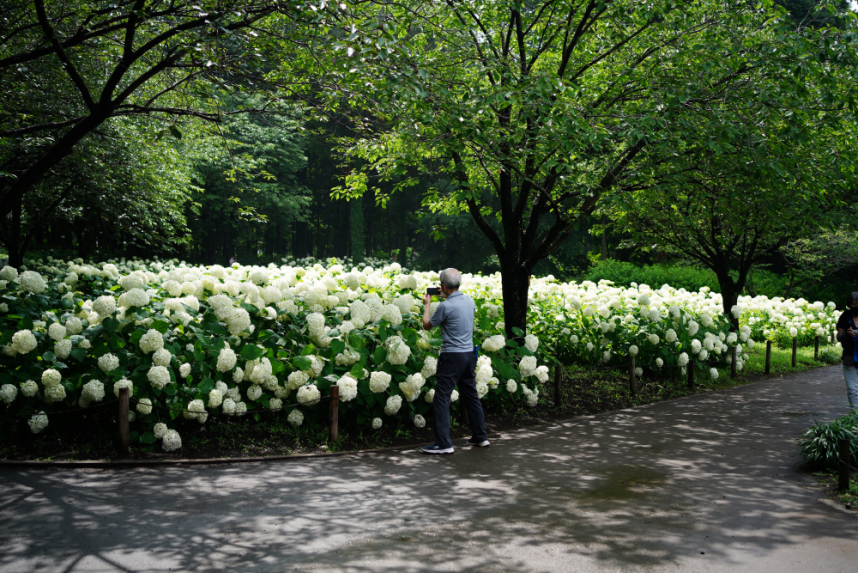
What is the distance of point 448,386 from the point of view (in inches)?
254

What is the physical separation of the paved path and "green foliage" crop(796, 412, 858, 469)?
0.25 m

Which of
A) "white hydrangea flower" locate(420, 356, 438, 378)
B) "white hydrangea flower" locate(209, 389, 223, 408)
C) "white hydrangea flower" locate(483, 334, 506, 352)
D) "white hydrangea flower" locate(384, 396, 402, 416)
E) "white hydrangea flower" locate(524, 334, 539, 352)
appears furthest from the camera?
"white hydrangea flower" locate(524, 334, 539, 352)

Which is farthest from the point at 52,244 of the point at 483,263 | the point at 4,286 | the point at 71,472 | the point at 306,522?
the point at 306,522

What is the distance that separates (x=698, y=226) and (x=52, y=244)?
2710cm

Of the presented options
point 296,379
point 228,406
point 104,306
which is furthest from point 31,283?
point 296,379

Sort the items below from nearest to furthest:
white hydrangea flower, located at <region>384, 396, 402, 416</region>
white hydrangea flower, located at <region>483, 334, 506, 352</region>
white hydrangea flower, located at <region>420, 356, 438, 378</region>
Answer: white hydrangea flower, located at <region>384, 396, 402, 416</region>, white hydrangea flower, located at <region>420, 356, 438, 378</region>, white hydrangea flower, located at <region>483, 334, 506, 352</region>

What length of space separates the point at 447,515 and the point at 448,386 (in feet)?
6.27

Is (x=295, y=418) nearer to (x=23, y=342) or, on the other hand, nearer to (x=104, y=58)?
(x=23, y=342)

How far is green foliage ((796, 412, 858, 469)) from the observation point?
5879 mm

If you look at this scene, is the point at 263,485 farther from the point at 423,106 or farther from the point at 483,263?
the point at 483,263

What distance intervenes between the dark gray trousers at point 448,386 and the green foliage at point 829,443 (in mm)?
3221

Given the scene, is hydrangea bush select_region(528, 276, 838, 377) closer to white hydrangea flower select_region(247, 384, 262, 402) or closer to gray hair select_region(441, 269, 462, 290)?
gray hair select_region(441, 269, 462, 290)

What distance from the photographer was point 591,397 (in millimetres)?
9641

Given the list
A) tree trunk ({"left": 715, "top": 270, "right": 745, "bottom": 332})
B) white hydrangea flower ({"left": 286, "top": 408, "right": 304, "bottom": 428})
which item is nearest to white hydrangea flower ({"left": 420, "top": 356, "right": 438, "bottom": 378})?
white hydrangea flower ({"left": 286, "top": 408, "right": 304, "bottom": 428})
